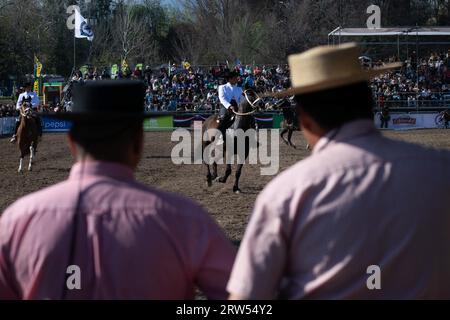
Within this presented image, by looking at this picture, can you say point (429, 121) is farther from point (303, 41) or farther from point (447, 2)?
point (447, 2)

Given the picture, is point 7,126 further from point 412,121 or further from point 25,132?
point 412,121

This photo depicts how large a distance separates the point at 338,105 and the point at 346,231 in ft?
1.66

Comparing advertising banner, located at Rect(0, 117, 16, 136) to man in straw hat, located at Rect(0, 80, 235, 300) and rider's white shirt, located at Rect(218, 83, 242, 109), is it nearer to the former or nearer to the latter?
rider's white shirt, located at Rect(218, 83, 242, 109)

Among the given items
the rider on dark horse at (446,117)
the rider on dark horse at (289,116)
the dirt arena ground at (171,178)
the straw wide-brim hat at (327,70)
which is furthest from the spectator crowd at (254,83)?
the straw wide-brim hat at (327,70)

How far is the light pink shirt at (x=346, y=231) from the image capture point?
8.61 ft

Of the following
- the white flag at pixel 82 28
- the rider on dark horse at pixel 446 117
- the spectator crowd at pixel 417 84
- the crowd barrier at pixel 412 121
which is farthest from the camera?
the white flag at pixel 82 28

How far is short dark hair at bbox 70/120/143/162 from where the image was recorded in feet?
9.21

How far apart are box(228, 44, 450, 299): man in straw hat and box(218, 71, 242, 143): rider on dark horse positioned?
13.5 m

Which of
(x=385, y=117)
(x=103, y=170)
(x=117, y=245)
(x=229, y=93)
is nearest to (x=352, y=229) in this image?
(x=117, y=245)

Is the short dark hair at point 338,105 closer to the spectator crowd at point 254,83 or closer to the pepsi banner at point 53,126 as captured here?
the pepsi banner at point 53,126

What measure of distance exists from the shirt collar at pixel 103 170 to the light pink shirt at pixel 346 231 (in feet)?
1.68

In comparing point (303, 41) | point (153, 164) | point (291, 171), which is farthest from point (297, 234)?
point (303, 41)

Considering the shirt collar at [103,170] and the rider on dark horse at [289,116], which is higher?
the shirt collar at [103,170]

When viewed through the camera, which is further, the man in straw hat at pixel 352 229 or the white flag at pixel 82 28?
the white flag at pixel 82 28
